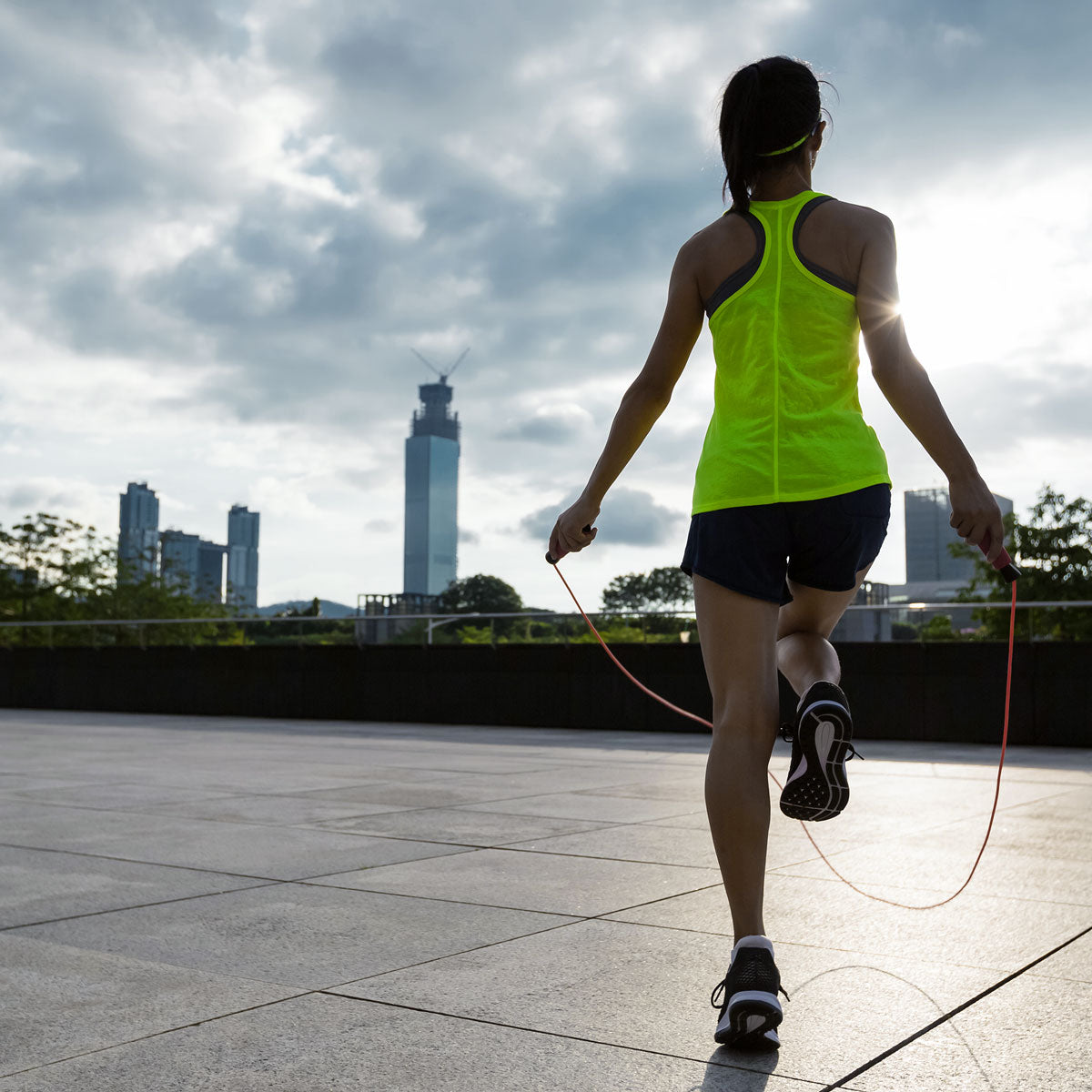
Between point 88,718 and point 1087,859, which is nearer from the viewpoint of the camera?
point 1087,859

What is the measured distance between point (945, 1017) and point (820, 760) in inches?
22.0

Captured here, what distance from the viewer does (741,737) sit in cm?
242

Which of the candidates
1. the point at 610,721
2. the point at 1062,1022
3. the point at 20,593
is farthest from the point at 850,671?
the point at 20,593

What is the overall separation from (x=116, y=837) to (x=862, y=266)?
12.3ft

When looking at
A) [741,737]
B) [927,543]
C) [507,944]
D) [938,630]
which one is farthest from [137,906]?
[927,543]

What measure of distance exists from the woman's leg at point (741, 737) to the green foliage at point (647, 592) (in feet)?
31.5

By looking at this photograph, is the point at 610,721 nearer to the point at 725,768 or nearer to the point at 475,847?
the point at 475,847

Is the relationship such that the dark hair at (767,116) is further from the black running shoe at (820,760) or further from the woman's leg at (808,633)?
the black running shoe at (820,760)

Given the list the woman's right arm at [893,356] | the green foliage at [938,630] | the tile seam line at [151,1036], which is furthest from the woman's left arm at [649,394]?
the green foliage at [938,630]

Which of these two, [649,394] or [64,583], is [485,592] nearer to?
[64,583]

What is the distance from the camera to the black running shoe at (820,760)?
2414 mm

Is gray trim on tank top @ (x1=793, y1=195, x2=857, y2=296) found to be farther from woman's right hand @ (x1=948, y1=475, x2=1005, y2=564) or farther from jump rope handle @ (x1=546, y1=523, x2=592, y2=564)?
jump rope handle @ (x1=546, y1=523, x2=592, y2=564)

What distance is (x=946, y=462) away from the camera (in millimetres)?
2443

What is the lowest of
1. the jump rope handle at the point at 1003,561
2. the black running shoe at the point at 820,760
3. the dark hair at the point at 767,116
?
the black running shoe at the point at 820,760
